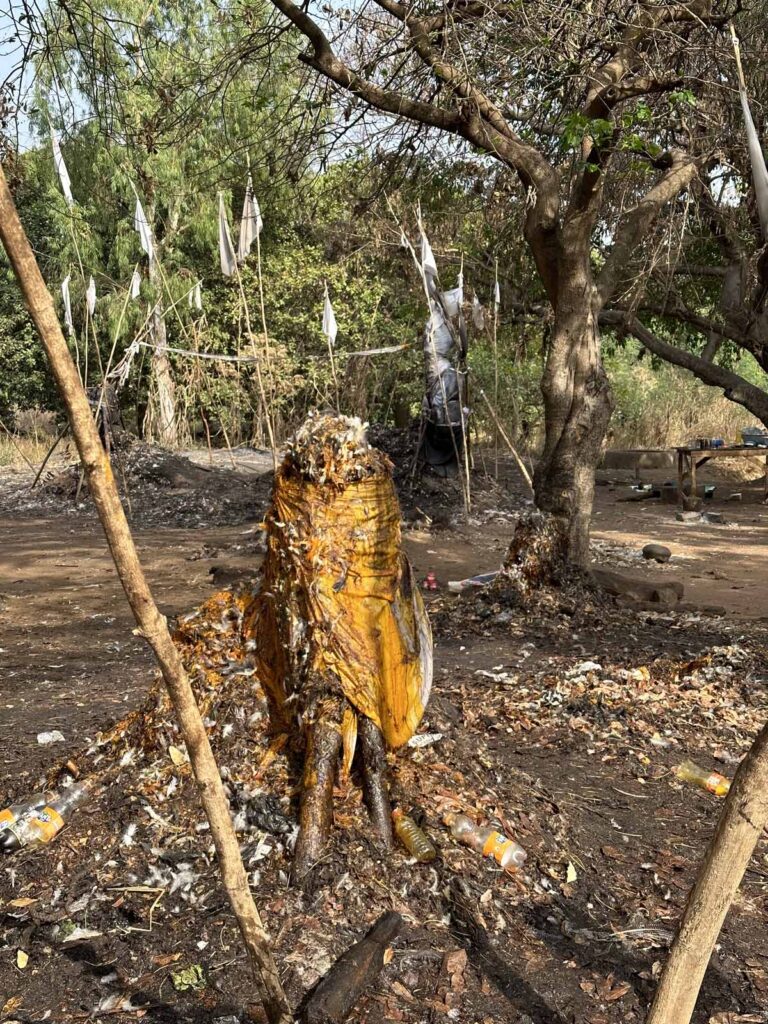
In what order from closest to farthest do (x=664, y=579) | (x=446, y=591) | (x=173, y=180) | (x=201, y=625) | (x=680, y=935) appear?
1. (x=680, y=935)
2. (x=201, y=625)
3. (x=446, y=591)
4. (x=664, y=579)
5. (x=173, y=180)

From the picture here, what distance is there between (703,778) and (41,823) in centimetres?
253

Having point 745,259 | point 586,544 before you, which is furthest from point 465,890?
point 745,259

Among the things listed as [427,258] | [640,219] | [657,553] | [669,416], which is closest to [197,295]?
[427,258]

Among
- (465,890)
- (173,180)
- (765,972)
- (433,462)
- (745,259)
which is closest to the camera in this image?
(765,972)

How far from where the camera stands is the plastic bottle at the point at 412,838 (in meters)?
2.81

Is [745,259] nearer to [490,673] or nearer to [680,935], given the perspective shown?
[490,673]

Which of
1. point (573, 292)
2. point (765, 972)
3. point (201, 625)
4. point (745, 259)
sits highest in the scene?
point (745, 259)

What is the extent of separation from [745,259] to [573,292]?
14.7 ft

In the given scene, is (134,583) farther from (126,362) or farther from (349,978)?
(126,362)

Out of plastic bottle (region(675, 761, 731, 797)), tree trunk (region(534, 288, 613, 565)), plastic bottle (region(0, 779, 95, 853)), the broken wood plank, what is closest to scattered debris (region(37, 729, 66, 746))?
Result: plastic bottle (region(0, 779, 95, 853))

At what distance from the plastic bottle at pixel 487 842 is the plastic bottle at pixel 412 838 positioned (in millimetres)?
115

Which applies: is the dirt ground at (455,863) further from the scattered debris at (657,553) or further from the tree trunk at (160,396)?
the tree trunk at (160,396)

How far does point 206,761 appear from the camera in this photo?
1790 millimetres

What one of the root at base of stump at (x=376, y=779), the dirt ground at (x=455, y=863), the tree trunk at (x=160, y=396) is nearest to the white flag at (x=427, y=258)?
the dirt ground at (x=455, y=863)
